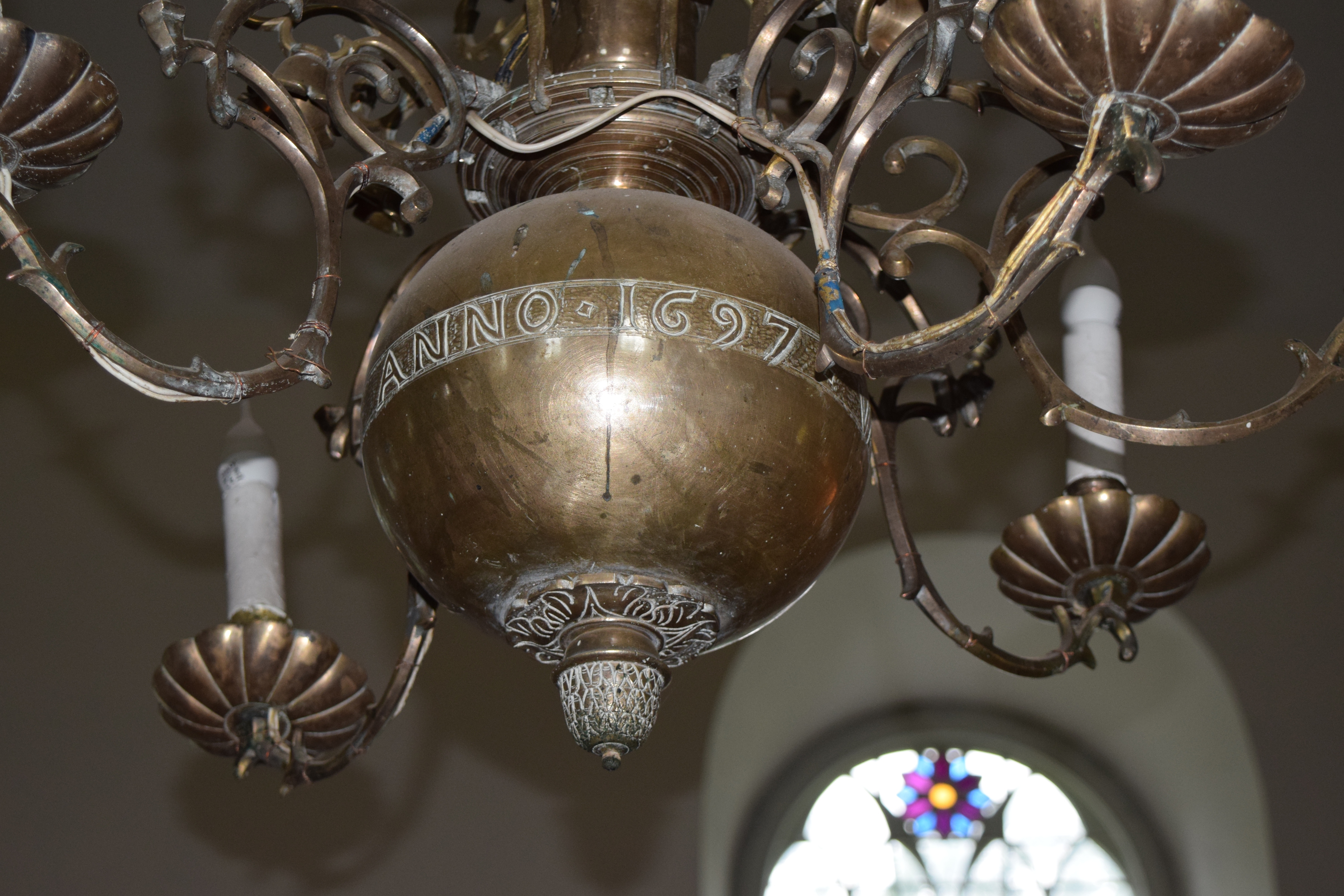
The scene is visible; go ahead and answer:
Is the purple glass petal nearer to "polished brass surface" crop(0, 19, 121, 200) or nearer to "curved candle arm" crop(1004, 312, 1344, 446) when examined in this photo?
"curved candle arm" crop(1004, 312, 1344, 446)

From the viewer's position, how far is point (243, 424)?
1.94 m

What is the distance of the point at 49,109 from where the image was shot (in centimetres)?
133

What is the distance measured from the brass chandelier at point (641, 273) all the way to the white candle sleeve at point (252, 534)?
1.15 feet

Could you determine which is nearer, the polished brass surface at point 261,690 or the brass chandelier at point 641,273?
the brass chandelier at point 641,273

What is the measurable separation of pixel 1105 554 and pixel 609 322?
758 millimetres

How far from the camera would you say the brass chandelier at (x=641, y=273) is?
126cm

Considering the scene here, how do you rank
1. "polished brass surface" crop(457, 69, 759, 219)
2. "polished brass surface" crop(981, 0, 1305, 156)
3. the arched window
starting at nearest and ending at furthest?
1. "polished brass surface" crop(981, 0, 1305, 156)
2. "polished brass surface" crop(457, 69, 759, 219)
3. the arched window

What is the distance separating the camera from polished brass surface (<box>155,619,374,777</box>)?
180cm

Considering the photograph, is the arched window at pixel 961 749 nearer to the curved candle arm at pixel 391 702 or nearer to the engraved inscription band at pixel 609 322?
the curved candle arm at pixel 391 702

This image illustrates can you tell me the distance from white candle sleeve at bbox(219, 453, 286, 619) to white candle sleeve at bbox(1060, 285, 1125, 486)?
914mm

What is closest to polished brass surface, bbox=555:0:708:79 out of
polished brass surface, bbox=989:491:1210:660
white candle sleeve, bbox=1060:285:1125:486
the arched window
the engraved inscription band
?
the engraved inscription band

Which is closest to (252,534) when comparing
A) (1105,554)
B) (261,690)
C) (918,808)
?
(261,690)

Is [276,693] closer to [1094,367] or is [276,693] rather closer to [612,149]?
[612,149]

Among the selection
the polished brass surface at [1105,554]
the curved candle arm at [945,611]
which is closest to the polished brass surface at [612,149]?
the curved candle arm at [945,611]
